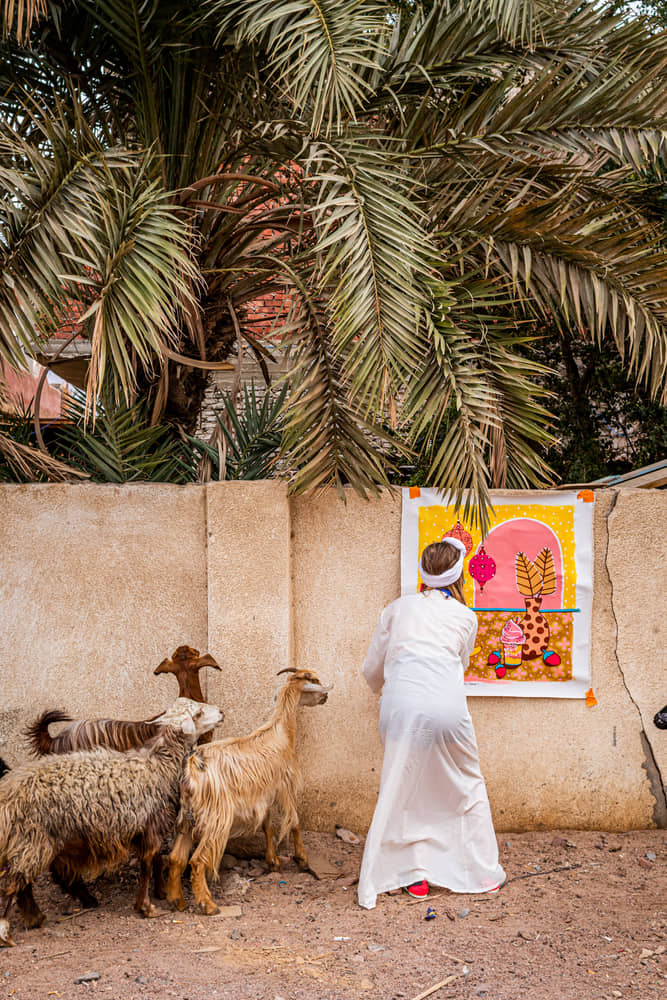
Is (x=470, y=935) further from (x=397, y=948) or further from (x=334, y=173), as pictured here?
(x=334, y=173)

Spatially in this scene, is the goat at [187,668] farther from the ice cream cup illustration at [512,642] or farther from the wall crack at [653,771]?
the wall crack at [653,771]

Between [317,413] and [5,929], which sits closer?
[5,929]

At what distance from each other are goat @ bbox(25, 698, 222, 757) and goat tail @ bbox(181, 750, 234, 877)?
24 cm

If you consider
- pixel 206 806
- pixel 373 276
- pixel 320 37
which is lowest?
pixel 206 806

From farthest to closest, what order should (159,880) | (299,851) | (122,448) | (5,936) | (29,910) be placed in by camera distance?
1. (122,448)
2. (299,851)
3. (159,880)
4. (29,910)
5. (5,936)

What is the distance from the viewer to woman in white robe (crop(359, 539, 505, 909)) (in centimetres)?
425

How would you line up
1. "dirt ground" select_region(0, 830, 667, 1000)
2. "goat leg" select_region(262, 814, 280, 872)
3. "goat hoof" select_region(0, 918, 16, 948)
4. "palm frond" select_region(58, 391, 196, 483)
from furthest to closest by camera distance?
"palm frond" select_region(58, 391, 196, 483)
"goat leg" select_region(262, 814, 280, 872)
"goat hoof" select_region(0, 918, 16, 948)
"dirt ground" select_region(0, 830, 667, 1000)

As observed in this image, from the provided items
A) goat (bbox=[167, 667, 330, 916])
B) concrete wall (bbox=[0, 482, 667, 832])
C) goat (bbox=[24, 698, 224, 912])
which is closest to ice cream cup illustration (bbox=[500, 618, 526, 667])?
concrete wall (bbox=[0, 482, 667, 832])

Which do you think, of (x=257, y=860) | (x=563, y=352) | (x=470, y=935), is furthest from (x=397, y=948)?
(x=563, y=352)

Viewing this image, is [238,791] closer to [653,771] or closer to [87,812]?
[87,812]

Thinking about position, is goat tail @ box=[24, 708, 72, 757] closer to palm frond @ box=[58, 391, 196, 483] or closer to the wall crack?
palm frond @ box=[58, 391, 196, 483]

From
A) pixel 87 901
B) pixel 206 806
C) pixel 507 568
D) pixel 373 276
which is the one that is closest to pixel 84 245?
pixel 373 276

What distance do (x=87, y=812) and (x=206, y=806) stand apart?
540 mm

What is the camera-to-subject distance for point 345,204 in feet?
13.9
